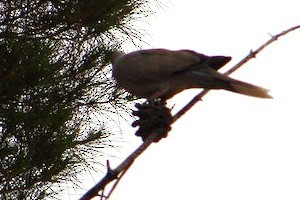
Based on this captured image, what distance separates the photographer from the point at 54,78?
8.63 feet

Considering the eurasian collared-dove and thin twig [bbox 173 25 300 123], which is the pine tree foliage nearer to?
the eurasian collared-dove

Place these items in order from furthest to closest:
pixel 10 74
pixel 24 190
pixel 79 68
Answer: pixel 79 68, pixel 24 190, pixel 10 74

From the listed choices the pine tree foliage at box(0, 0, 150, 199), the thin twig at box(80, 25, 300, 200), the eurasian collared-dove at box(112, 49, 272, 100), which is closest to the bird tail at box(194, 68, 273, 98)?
the eurasian collared-dove at box(112, 49, 272, 100)

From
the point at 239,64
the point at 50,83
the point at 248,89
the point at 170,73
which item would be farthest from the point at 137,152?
the point at 50,83

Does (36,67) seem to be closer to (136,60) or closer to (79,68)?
(79,68)

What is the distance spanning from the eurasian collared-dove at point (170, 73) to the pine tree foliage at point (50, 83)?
0.82 m

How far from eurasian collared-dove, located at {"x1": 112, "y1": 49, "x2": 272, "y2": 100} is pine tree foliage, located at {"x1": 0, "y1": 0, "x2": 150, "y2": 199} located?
82 centimetres

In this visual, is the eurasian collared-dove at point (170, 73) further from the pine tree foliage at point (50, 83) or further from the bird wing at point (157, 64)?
the pine tree foliage at point (50, 83)

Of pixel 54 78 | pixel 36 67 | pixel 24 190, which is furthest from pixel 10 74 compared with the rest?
pixel 24 190

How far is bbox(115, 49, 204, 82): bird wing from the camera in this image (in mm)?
1618

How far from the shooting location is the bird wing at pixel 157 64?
1618 mm

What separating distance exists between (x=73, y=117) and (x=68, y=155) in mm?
131

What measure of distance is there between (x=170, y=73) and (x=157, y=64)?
0.04 m

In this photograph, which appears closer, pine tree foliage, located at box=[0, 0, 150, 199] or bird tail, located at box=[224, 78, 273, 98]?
bird tail, located at box=[224, 78, 273, 98]
